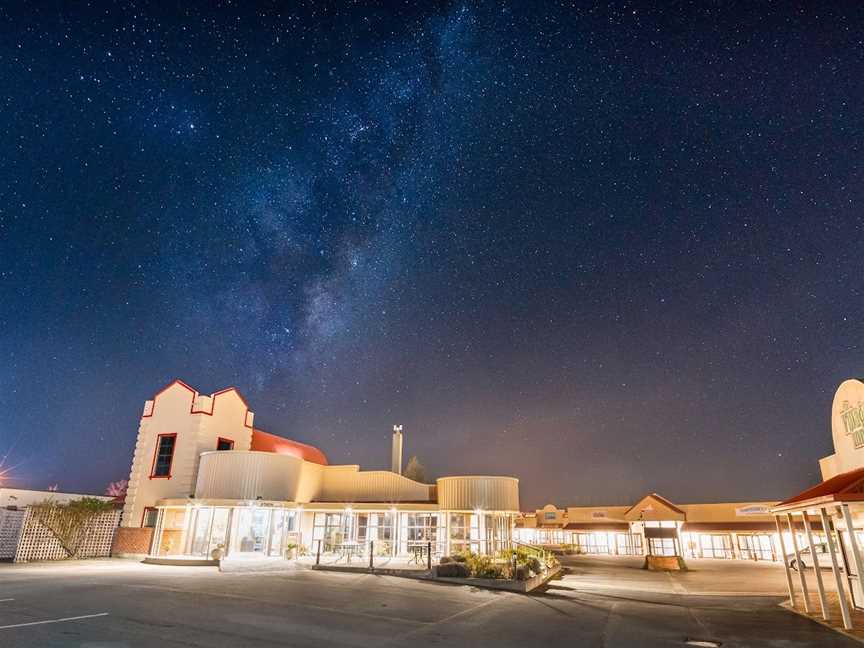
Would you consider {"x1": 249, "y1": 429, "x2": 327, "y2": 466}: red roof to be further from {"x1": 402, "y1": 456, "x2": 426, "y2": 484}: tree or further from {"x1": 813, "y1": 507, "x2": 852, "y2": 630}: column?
{"x1": 813, "y1": 507, "x2": 852, "y2": 630}: column

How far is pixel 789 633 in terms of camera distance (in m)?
10.7

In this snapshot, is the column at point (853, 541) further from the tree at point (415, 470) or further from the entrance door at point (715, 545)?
the tree at point (415, 470)

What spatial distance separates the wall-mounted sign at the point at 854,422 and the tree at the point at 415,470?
43.7 metres

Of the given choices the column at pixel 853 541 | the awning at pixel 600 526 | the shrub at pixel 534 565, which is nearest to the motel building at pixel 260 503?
the shrub at pixel 534 565

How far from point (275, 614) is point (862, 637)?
1153cm

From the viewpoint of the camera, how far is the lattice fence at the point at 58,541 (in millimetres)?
23484

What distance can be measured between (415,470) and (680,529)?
25468mm

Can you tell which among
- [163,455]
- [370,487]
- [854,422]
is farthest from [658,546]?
[163,455]

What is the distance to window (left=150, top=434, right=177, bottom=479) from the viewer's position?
2817cm

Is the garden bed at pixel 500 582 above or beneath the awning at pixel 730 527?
beneath

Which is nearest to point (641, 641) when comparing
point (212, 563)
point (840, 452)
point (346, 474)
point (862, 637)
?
point (862, 637)

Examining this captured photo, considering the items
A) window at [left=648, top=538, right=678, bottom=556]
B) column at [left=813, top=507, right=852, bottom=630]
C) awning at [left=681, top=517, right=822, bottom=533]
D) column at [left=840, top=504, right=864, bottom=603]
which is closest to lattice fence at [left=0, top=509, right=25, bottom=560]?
column at [left=813, top=507, right=852, bottom=630]

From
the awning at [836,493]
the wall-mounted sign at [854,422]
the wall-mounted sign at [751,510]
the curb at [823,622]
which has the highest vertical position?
the wall-mounted sign at [854,422]

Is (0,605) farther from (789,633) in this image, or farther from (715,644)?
(789,633)
